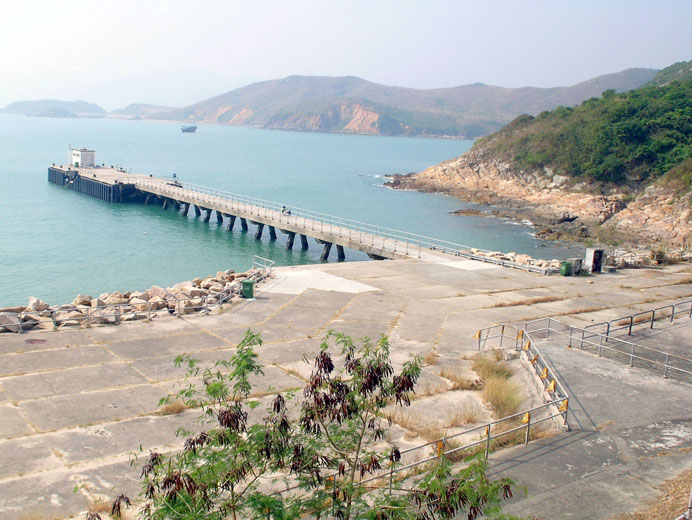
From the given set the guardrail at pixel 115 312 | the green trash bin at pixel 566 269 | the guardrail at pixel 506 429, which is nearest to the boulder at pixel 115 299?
the guardrail at pixel 115 312

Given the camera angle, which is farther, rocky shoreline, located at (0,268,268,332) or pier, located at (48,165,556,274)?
pier, located at (48,165,556,274)

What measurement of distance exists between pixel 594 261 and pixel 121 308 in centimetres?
2354

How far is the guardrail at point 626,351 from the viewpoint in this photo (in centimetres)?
1974

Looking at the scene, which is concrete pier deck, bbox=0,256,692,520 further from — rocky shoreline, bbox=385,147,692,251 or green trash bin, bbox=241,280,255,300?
rocky shoreline, bbox=385,147,692,251

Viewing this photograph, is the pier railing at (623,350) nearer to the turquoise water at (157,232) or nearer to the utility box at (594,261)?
the utility box at (594,261)

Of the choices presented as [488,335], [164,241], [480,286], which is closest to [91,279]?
[164,241]

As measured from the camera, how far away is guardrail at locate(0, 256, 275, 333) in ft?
72.6

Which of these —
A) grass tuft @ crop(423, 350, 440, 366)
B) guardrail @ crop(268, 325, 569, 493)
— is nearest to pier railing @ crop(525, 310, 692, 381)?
guardrail @ crop(268, 325, 569, 493)

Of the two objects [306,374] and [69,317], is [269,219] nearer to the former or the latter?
[69,317]

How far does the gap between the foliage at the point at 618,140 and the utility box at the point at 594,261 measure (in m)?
45.0

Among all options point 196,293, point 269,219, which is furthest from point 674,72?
point 196,293

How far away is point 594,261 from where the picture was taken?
35.9 m

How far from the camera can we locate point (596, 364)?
1989cm

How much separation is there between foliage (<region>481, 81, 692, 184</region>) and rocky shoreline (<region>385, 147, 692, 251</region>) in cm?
240
